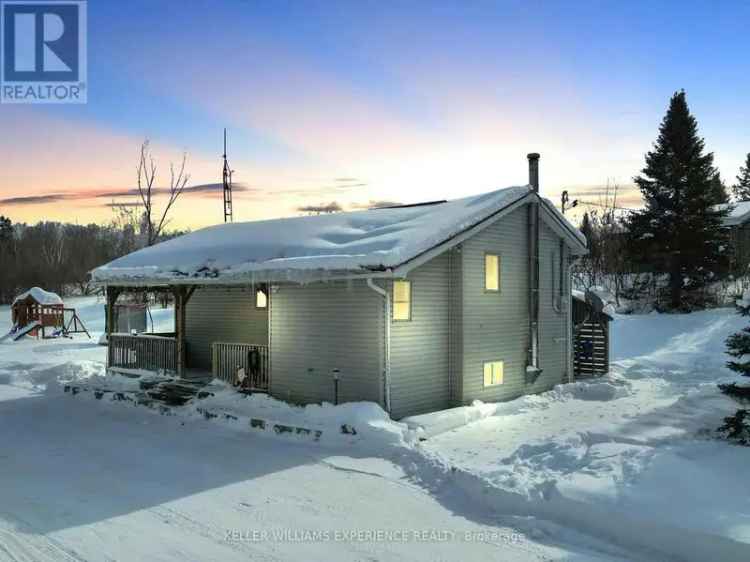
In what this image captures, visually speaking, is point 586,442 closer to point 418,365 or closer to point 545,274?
point 418,365

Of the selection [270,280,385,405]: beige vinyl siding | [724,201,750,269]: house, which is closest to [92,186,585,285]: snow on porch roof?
[270,280,385,405]: beige vinyl siding

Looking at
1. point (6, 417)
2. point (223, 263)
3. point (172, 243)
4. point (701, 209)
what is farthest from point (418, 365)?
point (701, 209)

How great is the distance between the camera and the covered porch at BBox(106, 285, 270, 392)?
15.0 meters

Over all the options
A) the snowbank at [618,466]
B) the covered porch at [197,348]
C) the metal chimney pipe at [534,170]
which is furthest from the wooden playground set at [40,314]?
the snowbank at [618,466]

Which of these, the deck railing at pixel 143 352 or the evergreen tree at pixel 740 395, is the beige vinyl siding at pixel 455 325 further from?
the deck railing at pixel 143 352

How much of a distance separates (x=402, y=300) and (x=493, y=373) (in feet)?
11.7

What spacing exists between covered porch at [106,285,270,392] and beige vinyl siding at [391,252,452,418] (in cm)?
361

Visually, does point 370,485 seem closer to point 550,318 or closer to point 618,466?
point 618,466

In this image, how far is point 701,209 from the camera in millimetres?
32438

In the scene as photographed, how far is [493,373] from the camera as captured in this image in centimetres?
1505

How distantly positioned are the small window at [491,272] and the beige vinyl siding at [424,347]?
1251mm

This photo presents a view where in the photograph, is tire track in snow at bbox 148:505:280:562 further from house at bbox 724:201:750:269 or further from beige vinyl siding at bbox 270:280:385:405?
house at bbox 724:201:750:269

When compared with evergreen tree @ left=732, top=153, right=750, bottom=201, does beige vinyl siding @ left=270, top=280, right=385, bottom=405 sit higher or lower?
lower

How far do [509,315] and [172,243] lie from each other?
11.2 m
